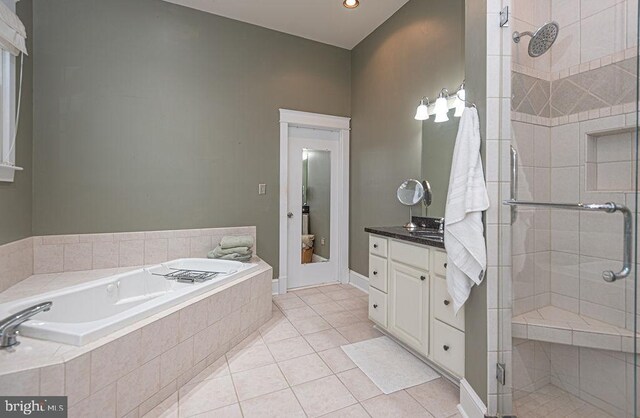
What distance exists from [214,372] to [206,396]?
0.24 meters

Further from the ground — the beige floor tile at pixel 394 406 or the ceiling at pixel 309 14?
the ceiling at pixel 309 14

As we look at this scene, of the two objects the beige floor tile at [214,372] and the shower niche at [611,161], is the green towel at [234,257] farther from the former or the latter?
the shower niche at [611,161]

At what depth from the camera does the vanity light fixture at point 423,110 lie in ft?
8.41

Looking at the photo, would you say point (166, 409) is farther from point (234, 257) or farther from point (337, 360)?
point (234, 257)

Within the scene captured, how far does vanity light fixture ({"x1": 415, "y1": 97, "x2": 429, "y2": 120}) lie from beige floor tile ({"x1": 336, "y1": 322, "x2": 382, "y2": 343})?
1.92 meters

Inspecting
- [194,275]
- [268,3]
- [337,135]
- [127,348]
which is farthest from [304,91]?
[127,348]

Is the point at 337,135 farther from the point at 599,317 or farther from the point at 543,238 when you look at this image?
the point at 599,317

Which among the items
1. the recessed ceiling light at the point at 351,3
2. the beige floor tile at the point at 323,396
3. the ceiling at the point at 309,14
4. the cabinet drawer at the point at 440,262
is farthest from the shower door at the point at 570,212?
the ceiling at the point at 309,14

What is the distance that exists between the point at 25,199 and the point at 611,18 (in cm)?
397

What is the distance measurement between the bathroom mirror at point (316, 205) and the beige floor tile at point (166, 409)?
2251 mm

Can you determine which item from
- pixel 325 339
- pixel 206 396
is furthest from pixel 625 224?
pixel 206 396

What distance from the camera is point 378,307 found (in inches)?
96.3

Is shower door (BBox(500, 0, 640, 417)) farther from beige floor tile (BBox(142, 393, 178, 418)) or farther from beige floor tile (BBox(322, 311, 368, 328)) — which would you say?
beige floor tile (BBox(142, 393, 178, 418))

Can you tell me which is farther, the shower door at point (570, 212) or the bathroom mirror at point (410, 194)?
the bathroom mirror at point (410, 194)
